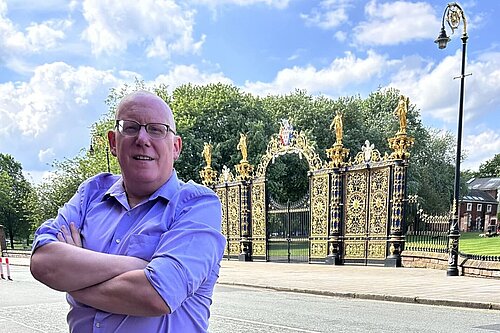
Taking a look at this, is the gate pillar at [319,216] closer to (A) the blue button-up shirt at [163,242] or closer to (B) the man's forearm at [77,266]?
(A) the blue button-up shirt at [163,242]

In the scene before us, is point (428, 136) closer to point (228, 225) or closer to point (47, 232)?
point (228, 225)

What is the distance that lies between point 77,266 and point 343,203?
18832 millimetres

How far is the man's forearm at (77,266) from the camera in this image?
183 cm

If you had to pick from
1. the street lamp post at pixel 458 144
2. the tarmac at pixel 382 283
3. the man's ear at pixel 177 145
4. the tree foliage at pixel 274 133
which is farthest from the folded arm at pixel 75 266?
the tree foliage at pixel 274 133

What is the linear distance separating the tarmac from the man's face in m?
9.59

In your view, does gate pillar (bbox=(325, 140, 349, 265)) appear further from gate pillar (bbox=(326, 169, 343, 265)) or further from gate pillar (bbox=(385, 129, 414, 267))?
gate pillar (bbox=(385, 129, 414, 267))

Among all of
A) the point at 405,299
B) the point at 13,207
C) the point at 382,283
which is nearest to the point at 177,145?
the point at 405,299

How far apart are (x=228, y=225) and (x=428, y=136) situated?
85.1ft

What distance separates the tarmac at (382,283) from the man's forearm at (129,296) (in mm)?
9717

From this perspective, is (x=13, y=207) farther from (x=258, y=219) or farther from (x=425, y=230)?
(x=425, y=230)

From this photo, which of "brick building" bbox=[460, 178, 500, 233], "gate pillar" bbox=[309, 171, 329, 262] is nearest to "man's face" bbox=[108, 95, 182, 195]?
"gate pillar" bbox=[309, 171, 329, 262]

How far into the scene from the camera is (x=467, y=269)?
15.2 metres

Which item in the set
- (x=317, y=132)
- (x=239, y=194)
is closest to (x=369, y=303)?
(x=239, y=194)

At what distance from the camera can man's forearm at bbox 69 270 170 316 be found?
1.78 meters
